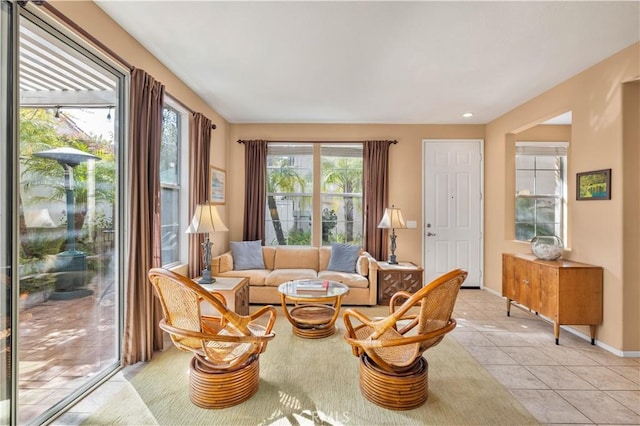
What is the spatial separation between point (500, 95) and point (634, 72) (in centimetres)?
130

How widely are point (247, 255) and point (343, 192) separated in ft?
6.27

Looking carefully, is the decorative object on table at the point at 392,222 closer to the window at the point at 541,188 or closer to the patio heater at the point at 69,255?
the window at the point at 541,188

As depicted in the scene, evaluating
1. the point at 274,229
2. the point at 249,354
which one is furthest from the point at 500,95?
the point at 249,354

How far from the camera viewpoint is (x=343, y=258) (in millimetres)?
4477

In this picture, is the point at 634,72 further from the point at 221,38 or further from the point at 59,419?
the point at 59,419

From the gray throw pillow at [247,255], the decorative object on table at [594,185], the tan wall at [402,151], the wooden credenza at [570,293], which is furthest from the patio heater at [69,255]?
the decorative object on table at [594,185]

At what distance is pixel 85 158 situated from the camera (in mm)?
2195

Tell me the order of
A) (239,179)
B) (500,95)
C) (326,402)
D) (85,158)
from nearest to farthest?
(326,402) → (85,158) → (500,95) → (239,179)

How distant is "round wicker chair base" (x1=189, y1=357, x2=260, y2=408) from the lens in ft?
6.41

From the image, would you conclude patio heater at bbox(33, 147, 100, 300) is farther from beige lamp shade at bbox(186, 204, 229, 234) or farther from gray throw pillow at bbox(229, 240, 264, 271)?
gray throw pillow at bbox(229, 240, 264, 271)

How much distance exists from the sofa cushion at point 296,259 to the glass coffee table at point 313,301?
120 centimetres

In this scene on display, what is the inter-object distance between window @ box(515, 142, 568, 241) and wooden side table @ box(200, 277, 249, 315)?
14.7 ft

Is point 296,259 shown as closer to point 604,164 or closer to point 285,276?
point 285,276

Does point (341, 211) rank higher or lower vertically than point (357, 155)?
lower
